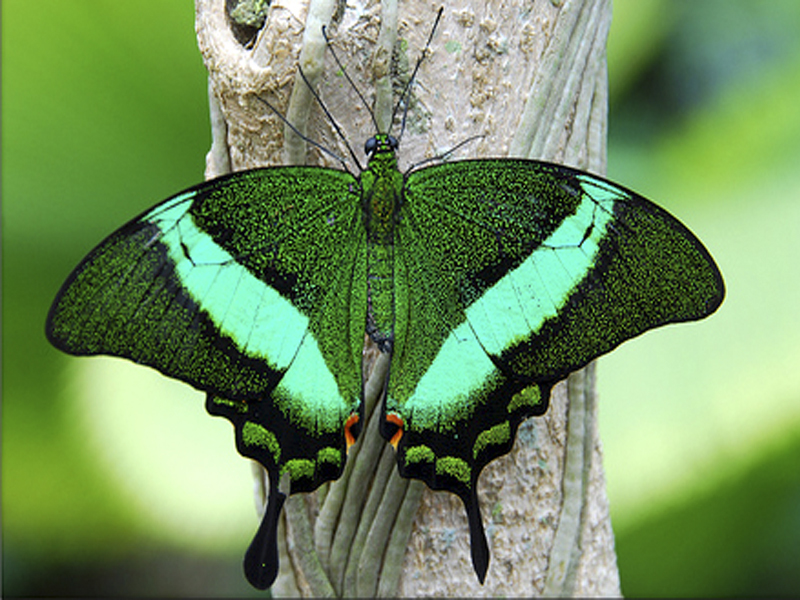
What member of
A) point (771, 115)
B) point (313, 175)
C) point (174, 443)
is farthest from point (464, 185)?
point (771, 115)

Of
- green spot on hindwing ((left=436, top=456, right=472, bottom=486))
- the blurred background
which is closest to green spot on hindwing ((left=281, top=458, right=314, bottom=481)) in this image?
green spot on hindwing ((left=436, top=456, right=472, bottom=486))

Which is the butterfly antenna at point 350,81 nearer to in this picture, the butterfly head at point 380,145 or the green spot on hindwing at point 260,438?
the butterfly head at point 380,145

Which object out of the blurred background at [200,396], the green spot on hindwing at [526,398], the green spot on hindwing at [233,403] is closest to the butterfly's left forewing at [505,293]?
the green spot on hindwing at [526,398]

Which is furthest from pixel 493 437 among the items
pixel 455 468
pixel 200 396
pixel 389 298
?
pixel 200 396

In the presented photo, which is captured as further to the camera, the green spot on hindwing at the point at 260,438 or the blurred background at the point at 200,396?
the blurred background at the point at 200,396

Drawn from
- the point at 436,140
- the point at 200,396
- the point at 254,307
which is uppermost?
the point at 436,140

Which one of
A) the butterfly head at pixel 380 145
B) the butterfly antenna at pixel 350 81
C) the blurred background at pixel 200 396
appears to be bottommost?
the blurred background at pixel 200 396

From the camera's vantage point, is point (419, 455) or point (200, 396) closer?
point (419, 455)

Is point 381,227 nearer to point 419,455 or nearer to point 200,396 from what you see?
point 419,455

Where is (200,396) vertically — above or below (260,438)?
below
